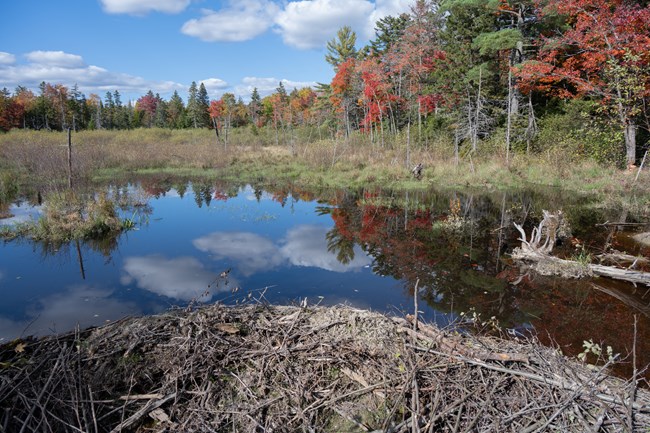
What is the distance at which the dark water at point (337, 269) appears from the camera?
6.46 m

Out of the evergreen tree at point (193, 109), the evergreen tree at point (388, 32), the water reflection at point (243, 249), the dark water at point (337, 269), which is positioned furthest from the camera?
the evergreen tree at point (193, 109)

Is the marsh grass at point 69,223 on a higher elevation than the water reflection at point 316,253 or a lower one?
higher

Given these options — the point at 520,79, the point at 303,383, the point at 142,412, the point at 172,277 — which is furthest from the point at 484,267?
the point at 520,79

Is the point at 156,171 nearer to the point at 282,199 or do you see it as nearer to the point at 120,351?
the point at 282,199

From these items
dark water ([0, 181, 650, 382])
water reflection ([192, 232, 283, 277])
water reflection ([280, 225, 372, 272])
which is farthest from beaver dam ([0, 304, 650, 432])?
water reflection ([280, 225, 372, 272])

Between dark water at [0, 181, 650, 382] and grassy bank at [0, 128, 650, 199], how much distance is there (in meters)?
3.82

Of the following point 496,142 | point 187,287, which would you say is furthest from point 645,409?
point 496,142

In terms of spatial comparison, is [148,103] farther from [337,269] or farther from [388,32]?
[337,269]

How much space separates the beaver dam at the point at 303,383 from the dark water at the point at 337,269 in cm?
83

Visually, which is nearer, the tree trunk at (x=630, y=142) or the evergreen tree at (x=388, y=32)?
the tree trunk at (x=630, y=142)

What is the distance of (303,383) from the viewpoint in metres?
3.46

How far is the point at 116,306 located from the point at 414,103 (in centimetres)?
2773

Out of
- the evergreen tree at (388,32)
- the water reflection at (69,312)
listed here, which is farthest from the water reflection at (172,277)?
the evergreen tree at (388,32)

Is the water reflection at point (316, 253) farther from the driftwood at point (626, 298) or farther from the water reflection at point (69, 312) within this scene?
the driftwood at point (626, 298)
